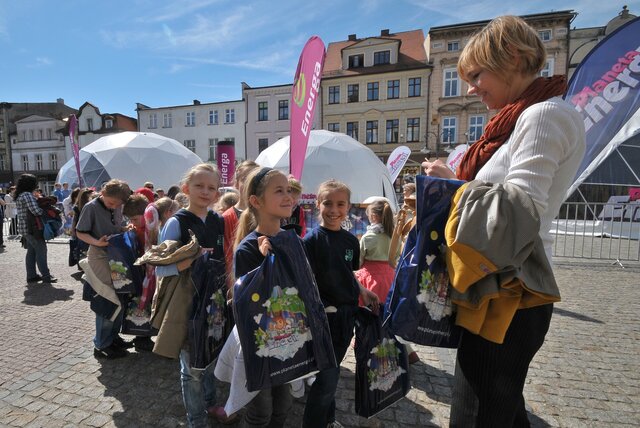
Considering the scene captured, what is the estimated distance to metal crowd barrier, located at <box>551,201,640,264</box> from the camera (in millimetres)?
8734

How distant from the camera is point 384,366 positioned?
7.36 ft

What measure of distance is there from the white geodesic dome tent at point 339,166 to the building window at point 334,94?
58.8ft

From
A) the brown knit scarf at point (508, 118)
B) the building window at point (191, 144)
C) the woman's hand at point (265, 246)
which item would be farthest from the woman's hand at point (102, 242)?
the building window at point (191, 144)

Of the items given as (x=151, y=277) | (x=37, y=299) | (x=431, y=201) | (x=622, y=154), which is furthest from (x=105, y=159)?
(x=622, y=154)

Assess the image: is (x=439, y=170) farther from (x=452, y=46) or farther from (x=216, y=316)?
(x=452, y=46)

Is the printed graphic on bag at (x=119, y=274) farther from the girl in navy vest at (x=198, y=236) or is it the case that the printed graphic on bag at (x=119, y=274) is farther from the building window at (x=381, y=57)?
the building window at (x=381, y=57)

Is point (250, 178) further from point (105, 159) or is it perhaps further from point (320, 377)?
point (105, 159)

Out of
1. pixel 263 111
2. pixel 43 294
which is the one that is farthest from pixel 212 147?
pixel 43 294

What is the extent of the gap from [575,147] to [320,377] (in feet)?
5.56

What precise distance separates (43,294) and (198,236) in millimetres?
5145

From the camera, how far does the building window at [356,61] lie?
102 ft

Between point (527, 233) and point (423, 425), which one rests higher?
point (527, 233)

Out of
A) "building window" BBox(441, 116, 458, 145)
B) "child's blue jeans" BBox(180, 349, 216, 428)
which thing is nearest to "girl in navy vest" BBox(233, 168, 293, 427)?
"child's blue jeans" BBox(180, 349, 216, 428)

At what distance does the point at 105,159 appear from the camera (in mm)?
17578
